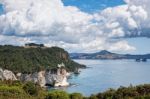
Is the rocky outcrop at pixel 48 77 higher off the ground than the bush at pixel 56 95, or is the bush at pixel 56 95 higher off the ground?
the bush at pixel 56 95

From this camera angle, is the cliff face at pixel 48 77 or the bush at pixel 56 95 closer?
the bush at pixel 56 95

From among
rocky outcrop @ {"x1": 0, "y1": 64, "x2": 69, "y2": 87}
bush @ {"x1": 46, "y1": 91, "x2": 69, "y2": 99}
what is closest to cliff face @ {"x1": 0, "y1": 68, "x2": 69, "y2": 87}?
rocky outcrop @ {"x1": 0, "y1": 64, "x2": 69, "y2": 87}

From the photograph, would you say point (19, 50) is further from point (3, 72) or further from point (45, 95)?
point (45, 95)

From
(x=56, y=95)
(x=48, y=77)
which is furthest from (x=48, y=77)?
(x=56, y=95)

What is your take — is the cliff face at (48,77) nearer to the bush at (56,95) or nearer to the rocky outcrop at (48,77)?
the rocky outcrop at (48,77)

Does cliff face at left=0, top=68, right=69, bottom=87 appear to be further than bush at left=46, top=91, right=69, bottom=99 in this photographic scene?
Yes

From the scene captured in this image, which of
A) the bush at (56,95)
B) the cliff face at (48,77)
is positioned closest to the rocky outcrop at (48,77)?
the cliff face at (48,77)

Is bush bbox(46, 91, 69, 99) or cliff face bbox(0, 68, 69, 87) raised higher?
bush bbox(46, 91, 69, 99)

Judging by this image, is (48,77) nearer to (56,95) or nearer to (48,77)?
(48,77)

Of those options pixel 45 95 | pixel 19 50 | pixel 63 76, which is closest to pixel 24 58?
pixel 19 50

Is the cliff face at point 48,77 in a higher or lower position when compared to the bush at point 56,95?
lower

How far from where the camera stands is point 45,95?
238ft

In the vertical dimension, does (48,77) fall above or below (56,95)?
below

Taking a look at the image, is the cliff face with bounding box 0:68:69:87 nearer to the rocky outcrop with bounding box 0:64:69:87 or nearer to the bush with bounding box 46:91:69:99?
the rocky outcrop with bounding box 0:64:69:87
